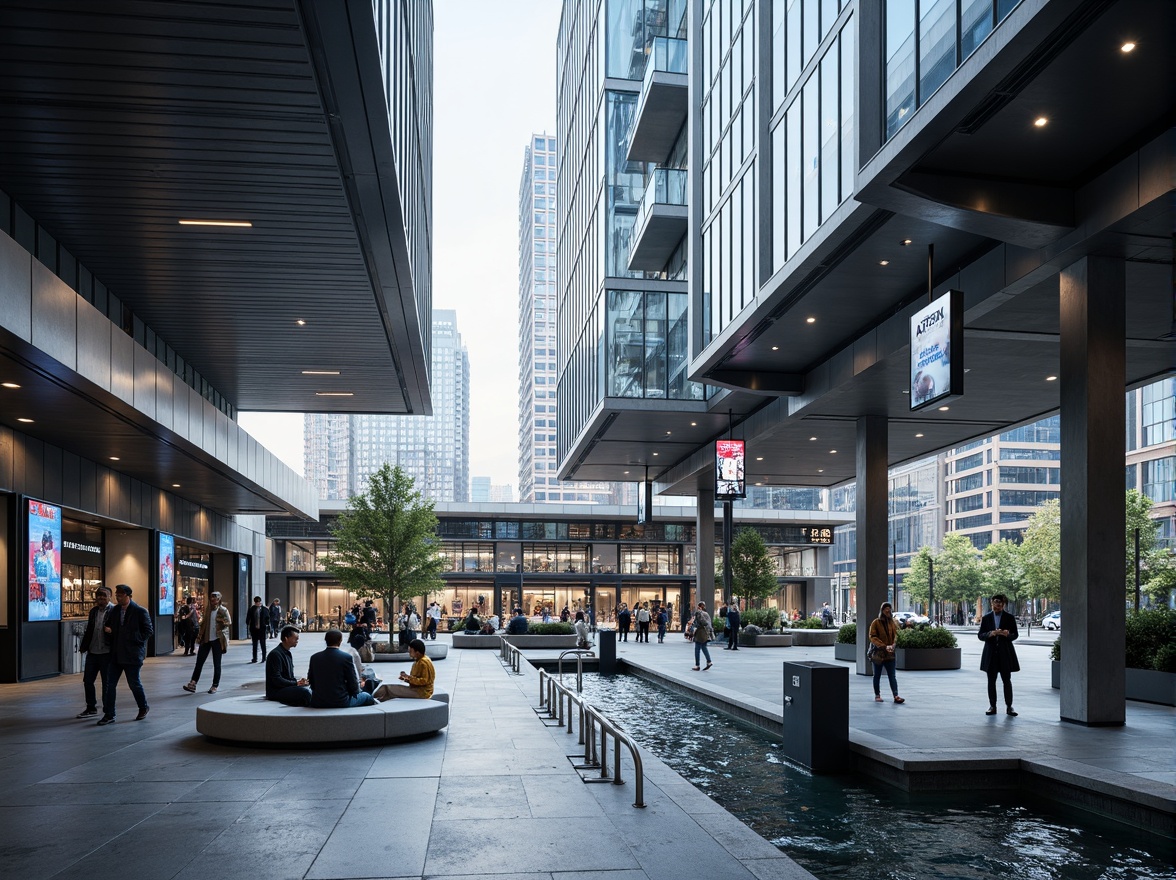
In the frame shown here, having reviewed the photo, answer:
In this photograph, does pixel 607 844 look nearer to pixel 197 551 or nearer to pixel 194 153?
pixel 194 153

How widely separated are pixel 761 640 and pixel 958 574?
189ft

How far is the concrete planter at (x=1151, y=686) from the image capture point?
1656 centimetres

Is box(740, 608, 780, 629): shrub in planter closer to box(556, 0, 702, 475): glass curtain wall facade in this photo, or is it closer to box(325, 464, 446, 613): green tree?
box(556, 0, 702, 475): glass curtain wall facade

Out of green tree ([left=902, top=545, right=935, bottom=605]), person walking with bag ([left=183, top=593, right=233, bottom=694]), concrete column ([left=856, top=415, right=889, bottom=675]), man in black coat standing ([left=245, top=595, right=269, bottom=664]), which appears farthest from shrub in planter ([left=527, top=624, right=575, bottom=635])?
green tree ([left=902, top=545, right=935, bottom=605])

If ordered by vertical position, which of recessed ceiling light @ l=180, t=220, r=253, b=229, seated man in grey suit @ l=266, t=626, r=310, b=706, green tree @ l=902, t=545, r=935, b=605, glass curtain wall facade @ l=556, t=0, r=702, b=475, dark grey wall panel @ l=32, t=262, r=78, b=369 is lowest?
green tree @ l=902, t=545, r=935, b=605

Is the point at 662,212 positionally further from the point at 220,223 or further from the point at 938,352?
the point at 220,223

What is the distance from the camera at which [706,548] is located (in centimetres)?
4353

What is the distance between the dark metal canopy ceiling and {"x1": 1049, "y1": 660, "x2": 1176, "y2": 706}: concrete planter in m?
13.8

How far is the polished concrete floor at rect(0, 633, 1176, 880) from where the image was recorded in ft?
23.3

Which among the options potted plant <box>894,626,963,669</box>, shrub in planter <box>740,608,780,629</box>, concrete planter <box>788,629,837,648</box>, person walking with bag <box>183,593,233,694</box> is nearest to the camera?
person walking with bag <box>183,593,233,694</box>

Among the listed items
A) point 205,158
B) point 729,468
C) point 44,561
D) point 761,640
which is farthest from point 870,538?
point 44,561

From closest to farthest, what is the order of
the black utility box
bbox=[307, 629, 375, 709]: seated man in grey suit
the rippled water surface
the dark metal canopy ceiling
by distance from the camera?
the rippled water surface
the dark metal canopy ceiling
the black utility box
bbox=[307, 629, 375, 709]: seated man in grey suit

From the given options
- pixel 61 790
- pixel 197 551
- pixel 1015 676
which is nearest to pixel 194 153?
pixel 61 790

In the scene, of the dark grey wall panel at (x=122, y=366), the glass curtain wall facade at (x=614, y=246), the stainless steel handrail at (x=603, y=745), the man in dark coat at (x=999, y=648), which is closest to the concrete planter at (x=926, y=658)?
the man in dark coat at (x=999, y=648)
